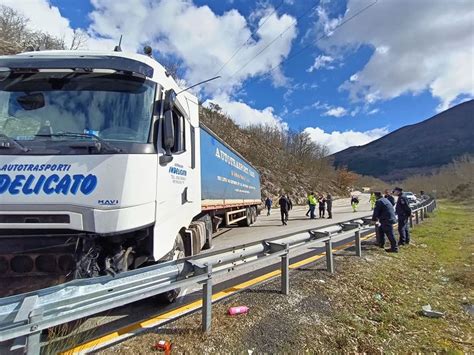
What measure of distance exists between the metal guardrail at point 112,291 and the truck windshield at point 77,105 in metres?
1.56

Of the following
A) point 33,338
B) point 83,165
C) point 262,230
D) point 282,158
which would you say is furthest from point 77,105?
point 282,158

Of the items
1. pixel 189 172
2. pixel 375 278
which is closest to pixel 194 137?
pixel 189 172

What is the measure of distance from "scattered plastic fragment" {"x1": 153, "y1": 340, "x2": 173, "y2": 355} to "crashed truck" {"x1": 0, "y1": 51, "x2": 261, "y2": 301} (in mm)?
884

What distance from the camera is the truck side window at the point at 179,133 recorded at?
482 centimetres

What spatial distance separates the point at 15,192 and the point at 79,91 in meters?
1.39

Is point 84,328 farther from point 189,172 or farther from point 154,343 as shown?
point 189,172

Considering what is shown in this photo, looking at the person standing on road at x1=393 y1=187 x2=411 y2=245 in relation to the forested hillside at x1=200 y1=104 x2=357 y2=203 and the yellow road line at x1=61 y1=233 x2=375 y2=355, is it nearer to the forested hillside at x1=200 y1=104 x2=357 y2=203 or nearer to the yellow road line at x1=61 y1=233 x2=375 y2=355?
the yellow road line at x1=61 y1=233 x2=375 y2=355

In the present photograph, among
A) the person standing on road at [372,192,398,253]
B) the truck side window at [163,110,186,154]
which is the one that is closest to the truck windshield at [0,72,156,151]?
the truck side window at [163,110,186,154]

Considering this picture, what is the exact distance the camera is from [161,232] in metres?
4.15

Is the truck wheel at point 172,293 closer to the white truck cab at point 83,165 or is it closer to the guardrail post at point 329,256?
the white truck cab at point 83,165

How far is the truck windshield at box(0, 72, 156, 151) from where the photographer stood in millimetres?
3736

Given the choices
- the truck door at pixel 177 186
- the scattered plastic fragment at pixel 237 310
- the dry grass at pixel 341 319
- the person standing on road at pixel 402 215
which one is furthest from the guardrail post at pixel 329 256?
the person standing on road at pixel 402 215

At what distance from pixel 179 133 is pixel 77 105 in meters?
1.54

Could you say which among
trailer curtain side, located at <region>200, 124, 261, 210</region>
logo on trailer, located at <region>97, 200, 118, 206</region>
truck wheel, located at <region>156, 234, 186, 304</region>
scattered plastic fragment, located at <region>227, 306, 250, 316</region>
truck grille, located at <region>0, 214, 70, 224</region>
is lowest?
scattered plastic fragment, located at <region>227, 306, 250, 316</region>
